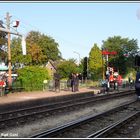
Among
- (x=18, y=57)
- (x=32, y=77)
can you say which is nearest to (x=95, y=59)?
(x=18, y=57)

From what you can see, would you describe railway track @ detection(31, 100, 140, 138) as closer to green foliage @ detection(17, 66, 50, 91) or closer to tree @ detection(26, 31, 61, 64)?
green foliage @ detection(17, 66, 50, 91)

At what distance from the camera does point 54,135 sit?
1231 cm

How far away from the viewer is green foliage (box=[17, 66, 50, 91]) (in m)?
40.5

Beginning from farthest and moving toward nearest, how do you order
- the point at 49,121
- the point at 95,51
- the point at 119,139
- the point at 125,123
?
the point at 95,51 < the point at 49,121 < the point at 125,123 < the point at 119,139

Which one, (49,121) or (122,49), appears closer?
(49,121)

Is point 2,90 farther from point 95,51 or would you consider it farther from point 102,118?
point 95,51

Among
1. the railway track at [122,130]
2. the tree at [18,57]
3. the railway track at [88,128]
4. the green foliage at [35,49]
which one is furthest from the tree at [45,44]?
the railway track at [122,130]

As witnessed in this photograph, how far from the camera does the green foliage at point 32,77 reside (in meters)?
40.5

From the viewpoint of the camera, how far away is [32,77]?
41.2 meters

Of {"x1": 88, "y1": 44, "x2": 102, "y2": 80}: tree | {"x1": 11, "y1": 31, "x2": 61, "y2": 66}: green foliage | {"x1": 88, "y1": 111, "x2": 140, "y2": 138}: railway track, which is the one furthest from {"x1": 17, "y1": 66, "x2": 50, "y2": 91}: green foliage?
{"x1": 88, "y1": 44, "x2": 102, "y2": 80}: tree

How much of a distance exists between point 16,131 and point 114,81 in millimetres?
32131

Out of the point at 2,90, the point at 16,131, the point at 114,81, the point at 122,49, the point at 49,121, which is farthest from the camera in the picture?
the point at 122,49

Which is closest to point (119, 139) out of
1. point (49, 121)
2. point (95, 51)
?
point (49, 121)

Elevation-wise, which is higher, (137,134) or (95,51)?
(95,51)
